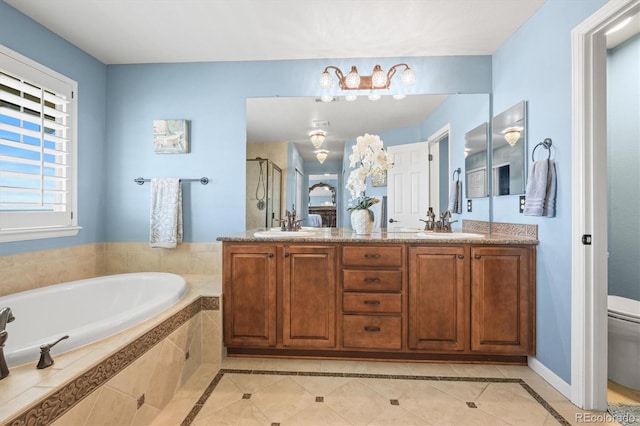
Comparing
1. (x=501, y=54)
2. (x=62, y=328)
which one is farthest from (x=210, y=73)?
(x=501, y=54)

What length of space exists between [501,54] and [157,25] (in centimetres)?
262

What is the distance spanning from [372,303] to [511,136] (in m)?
1.59

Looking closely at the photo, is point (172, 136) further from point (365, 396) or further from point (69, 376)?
point (365, 396)

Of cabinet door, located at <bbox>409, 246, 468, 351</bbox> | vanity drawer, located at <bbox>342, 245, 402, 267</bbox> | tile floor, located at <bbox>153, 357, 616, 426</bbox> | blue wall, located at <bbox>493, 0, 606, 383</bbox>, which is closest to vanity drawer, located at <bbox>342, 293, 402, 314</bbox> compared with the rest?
cabinet door, located at <bbox>409, 246, 468, 351</bbox>

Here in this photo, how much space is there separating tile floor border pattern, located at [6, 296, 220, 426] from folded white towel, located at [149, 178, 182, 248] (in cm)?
104

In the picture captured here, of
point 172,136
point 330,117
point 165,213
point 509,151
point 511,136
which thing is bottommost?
point 165,213

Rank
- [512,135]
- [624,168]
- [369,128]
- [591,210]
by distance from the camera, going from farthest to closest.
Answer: [369,128], [624,168], [512,135], [591,210]

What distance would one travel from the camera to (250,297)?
2.19 m

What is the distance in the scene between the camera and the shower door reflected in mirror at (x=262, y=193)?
2.69 m

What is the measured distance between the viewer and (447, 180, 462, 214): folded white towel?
8.63 feet

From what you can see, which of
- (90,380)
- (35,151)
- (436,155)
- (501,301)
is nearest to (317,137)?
(436,155)

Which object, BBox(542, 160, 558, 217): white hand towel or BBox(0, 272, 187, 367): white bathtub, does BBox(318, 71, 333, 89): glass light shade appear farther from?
BBox(0, 272, 187, 367): white bathtub

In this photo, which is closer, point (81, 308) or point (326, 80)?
point (81, 308)

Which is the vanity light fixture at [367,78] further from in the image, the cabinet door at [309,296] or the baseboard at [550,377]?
the baseboard at [550,377]
